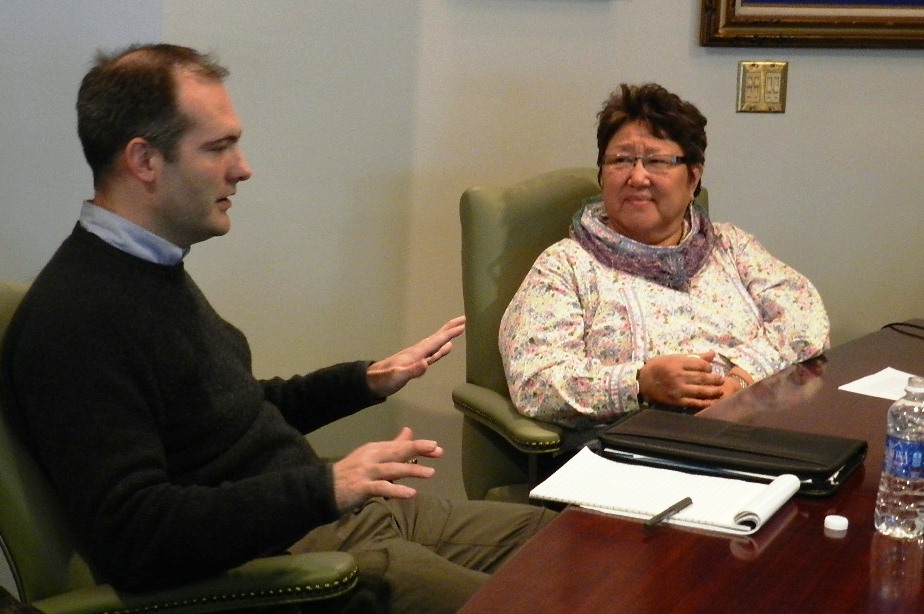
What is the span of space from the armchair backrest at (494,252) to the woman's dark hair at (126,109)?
1.01m

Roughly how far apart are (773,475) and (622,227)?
1.08 m

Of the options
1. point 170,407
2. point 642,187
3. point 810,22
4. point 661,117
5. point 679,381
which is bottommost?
point 679,381

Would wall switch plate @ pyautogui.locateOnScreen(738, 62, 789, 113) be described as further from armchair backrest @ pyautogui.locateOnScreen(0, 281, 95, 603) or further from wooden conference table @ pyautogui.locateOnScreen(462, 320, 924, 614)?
armchair backrest @ pyautogui.locateOnScreen(0, 281, 95, 603)

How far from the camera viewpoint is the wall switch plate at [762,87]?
2.82 metres

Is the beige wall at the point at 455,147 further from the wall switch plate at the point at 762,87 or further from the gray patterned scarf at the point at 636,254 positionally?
the gray patterned scarf at the point at 636,254

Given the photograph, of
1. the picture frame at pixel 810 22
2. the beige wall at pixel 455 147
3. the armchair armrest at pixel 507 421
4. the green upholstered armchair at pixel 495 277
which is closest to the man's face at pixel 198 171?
the armchair armrest at pixel 507 421

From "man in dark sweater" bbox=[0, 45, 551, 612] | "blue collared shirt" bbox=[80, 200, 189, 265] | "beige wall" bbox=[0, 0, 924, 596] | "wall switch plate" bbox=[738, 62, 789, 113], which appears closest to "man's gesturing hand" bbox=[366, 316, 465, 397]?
"man in dark sweater" bbox=[0, 45, 551, 612]

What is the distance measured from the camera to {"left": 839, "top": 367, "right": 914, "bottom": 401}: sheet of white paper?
188 cm

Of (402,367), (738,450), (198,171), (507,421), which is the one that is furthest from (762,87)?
(198,171)

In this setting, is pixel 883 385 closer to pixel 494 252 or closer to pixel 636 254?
pixel 636 254

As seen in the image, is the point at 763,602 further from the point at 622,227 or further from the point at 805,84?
the point at 805,84

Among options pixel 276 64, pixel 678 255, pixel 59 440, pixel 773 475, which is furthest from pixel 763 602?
pixel 276 64

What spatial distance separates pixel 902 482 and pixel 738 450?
0.21 meters

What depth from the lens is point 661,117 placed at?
2.37 metres
